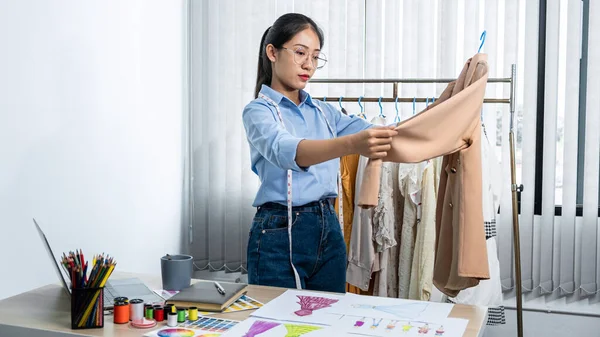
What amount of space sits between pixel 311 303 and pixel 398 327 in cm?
27

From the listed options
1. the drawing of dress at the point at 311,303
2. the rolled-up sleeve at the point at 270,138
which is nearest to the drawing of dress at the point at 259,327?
the drawing of dress at the point at 311,303

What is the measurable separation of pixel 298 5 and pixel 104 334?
271 centimetres

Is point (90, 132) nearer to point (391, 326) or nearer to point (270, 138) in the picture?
point (270, 138)

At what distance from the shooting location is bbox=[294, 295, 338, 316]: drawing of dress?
1.54 meters

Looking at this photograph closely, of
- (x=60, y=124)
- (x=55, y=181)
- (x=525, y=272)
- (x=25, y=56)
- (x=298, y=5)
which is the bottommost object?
(x=525, y=272)

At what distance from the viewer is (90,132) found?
2.99 meters

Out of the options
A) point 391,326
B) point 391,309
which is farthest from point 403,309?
point 391,326

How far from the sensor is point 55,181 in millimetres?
2760

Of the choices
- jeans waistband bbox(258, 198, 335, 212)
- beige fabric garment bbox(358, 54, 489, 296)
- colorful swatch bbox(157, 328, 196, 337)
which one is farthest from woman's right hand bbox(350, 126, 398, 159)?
colorful swatch bbox(157, 328, 196, 337)

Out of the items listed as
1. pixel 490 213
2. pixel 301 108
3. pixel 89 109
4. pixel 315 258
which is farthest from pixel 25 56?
pixel 490 213

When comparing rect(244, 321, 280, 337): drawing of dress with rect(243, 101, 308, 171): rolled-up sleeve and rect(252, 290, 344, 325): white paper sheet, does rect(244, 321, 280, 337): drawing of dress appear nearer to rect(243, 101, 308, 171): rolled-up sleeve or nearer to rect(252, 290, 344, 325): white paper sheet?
rect(252, 290, 344, 325): white paper sheet

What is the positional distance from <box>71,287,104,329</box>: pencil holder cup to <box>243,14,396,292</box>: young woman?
1.97 ft

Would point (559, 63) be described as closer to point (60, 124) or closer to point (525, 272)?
point (525, 272)

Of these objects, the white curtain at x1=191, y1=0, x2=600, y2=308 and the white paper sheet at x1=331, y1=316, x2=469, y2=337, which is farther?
the white curtain at x1=191, y1=0, x2=600, y2=308
